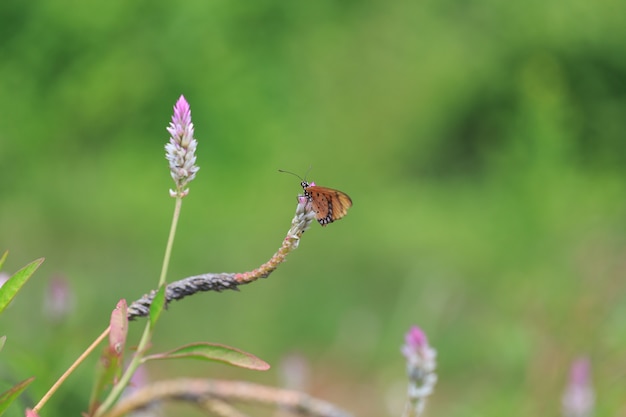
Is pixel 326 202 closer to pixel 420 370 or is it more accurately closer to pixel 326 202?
pixel 326 202

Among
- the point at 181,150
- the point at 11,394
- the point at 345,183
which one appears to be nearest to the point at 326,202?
the point at 181,150

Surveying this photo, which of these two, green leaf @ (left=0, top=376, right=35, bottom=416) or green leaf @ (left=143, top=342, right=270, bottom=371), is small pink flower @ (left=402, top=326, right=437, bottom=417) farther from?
green leaf @ (left=0, top=376, right=35, bottom=416)

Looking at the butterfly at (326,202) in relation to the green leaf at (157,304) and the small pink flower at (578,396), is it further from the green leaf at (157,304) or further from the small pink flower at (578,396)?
the small pink flower at (578,396)

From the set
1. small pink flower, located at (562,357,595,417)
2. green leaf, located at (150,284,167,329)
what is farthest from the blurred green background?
green leaf, located at (150,284,167,329)

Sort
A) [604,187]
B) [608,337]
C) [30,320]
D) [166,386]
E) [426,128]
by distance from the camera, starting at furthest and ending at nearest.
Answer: [426,128] → [604,187] → [30,320] → [608,337] → [166,386]

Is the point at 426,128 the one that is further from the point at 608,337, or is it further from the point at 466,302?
the point at 608,337

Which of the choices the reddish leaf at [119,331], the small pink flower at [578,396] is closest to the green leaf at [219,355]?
the reddish leaf at [119,331]

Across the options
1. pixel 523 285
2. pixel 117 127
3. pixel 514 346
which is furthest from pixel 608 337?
pixel 117 127

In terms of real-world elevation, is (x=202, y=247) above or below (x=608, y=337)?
above
